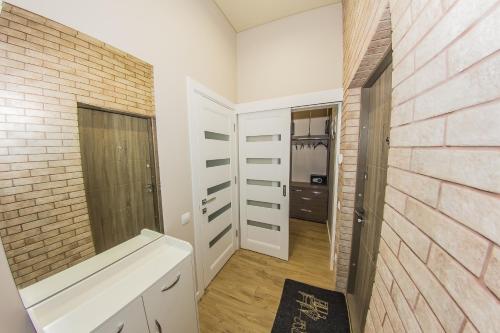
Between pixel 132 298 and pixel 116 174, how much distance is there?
71 centimetres

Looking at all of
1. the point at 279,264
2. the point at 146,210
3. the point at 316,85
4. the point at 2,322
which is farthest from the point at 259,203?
the point at 2,322

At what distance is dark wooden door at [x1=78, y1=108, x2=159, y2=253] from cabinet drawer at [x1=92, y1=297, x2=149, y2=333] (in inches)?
16.1

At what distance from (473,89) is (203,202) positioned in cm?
184

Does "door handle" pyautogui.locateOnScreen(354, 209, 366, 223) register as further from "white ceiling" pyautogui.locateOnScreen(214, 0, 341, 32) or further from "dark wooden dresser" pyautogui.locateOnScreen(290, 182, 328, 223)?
"white ceiling" pyautogui.locateOnScreen(214, 0, 341, 32)

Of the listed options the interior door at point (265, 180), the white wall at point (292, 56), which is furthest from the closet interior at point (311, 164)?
the white wall at point (292, 56)

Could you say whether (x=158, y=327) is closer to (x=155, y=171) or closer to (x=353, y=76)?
(x=155, y=171)

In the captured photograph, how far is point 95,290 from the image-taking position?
3.08 feet

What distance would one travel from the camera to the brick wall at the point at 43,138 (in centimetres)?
71

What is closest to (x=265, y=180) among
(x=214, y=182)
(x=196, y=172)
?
(x=214, y=182)

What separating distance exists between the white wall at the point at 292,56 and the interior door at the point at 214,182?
614mm

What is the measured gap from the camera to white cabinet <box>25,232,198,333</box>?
2.56 feet

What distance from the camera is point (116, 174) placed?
3.67 ft

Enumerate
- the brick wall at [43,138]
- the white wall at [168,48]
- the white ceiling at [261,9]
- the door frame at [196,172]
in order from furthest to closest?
1. the white ceiling at [261,9]
2. the door frame at [196,172]
3. the white wall at [168,48]
4. the brick wall at [43,138]

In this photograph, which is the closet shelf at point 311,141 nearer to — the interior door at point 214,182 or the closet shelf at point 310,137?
the closet shelf at point 310,137
